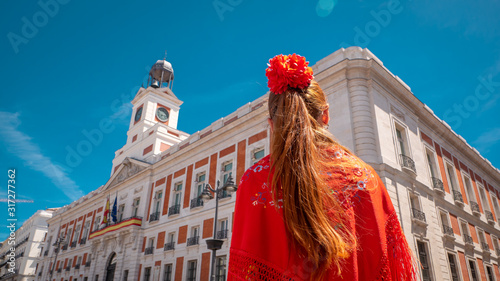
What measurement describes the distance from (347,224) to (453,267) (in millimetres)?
17694

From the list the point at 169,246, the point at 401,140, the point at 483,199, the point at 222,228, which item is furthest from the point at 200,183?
the point at 483,199

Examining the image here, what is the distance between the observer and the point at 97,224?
32.3 metres

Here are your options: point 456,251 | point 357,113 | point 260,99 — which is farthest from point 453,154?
point 260,99

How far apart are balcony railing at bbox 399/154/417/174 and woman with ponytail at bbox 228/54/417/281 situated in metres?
14.8

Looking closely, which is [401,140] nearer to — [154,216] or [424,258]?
[424,258]

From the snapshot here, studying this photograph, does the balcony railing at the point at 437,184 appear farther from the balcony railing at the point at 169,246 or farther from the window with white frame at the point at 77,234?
the window with white frame at the point at 77,234

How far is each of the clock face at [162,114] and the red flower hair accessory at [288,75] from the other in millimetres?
34509

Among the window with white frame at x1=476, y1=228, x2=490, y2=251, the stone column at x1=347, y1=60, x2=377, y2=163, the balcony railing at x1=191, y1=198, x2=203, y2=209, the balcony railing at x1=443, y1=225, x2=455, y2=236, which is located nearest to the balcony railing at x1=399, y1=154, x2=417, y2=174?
the stone column at x1=347, y1=60, x2=377, y2=163

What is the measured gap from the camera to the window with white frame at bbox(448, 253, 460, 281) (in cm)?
1556

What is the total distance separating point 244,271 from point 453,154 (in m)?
24.0

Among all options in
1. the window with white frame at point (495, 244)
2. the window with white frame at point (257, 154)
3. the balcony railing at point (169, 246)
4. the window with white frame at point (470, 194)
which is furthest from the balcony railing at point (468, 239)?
the balcony railing at point (169, 246)

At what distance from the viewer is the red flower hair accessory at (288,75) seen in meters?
1.98

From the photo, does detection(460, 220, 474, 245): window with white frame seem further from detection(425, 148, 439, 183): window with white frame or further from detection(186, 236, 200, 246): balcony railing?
detection(186, 236, 200, 246): balcony railing

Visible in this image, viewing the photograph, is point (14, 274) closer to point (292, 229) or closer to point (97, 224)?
point (97, 224)
